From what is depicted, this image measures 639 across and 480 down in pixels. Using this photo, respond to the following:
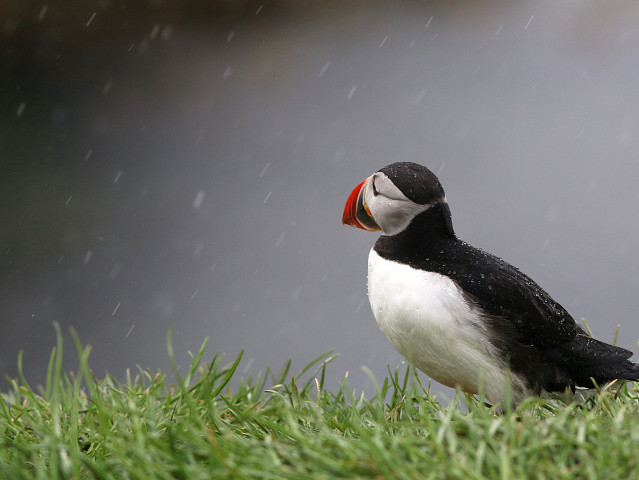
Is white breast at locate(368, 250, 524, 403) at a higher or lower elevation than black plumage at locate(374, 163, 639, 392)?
lower

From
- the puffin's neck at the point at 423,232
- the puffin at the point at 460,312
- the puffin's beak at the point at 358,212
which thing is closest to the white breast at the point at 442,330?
the puffin at the point at 460,312

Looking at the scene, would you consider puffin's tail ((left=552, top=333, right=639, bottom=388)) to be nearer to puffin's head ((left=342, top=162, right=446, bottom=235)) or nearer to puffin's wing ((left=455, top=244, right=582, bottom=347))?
puffin's wing ((left=455, top=244, right=582, bottom=347))

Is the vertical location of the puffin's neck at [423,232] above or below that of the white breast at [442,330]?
above

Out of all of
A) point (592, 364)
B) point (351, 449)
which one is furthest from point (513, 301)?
point (351, 449)

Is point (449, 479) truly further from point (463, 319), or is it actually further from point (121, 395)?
point (121, 395)

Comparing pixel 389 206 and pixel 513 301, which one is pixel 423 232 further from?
pixel 513 301

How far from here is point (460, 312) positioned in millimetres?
1947

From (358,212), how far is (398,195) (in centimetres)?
20

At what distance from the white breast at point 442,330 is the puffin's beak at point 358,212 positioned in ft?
0.86

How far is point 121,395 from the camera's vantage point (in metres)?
2.61

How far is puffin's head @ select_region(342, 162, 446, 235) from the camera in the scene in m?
2.09

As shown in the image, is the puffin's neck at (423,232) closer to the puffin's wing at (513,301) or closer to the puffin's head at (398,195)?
the puffin's head at (398,195)

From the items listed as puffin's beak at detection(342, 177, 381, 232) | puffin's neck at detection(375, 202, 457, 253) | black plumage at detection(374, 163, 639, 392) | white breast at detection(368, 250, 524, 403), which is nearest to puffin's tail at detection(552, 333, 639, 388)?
black plumage at detection(374, 163, 639, 392)

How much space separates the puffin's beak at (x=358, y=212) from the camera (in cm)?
223
